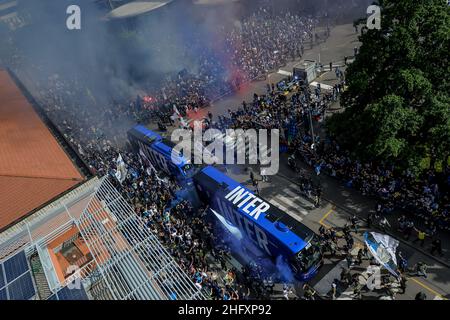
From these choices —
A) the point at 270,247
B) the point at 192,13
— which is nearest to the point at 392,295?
the point at 270,247

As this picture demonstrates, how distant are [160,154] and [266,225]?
11.7 meters

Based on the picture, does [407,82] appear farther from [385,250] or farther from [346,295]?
[346,295]

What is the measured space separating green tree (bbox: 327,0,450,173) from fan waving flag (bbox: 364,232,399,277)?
14.3ft

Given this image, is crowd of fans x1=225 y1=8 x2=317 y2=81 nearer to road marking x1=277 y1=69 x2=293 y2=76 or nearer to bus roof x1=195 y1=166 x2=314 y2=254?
road marking x1=277 y1=69 x2=293 y2=76

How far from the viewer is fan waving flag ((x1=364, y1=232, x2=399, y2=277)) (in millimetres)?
15352

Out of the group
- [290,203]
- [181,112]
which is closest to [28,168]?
[290,203]

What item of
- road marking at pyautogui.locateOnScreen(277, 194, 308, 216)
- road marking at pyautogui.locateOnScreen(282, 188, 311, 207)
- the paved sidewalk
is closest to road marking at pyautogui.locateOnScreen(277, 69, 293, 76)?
the paved sidewalk

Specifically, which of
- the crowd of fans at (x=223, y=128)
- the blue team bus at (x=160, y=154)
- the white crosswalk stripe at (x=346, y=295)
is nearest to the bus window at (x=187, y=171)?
the blue team bus at (x=160, y=154)

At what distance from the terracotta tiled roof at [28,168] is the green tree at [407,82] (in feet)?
49.8

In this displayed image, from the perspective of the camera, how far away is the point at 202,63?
1679 inches

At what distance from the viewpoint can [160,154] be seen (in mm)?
25828

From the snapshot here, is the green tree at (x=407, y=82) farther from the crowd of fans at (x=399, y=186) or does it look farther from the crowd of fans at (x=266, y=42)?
the crowd of fans at (x=266, y=42)

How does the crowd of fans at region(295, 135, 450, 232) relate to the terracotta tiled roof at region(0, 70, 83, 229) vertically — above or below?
below
